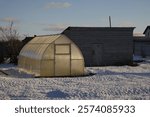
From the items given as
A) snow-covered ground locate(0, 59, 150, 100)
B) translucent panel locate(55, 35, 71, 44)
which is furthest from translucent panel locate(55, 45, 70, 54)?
snow-covered ground locate(0, 59, 150, 100)

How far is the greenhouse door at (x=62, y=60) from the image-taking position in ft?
65.3

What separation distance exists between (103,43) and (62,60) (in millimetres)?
9412

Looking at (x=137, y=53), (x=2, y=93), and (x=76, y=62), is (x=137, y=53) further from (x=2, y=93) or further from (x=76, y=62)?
(x=2, y=93)

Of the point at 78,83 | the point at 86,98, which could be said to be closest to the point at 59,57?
the point at 78,83

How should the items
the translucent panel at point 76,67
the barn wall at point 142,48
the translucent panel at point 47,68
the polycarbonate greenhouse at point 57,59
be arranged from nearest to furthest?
the translucent panel at point 47,68
the polycarbonate greenhouse at point 57,59
the translucent panel at point 76,67
the barn wall at point 142,48

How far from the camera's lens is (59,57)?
65.6 ft

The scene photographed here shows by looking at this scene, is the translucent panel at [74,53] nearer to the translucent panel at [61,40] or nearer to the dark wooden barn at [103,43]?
the translucent panel at [61,40]

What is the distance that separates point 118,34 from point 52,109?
20.7 meters

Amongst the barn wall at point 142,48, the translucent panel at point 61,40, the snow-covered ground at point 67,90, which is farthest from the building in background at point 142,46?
the snow-covered ground at point 67,90

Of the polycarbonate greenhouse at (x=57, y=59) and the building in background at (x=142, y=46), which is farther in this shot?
the building in background at (x=142, y=46)

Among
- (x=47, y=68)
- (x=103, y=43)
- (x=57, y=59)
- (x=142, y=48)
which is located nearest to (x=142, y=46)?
(x=142, y=48)

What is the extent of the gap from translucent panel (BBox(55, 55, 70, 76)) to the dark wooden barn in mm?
7945

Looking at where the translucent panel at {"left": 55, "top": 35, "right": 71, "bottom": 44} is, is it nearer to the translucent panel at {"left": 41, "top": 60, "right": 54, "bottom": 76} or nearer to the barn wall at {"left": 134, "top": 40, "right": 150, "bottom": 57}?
the translucent panel at {"left": 41, "top": 60, "right": 54, "bottom": 76}

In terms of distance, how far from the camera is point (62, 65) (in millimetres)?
20078
